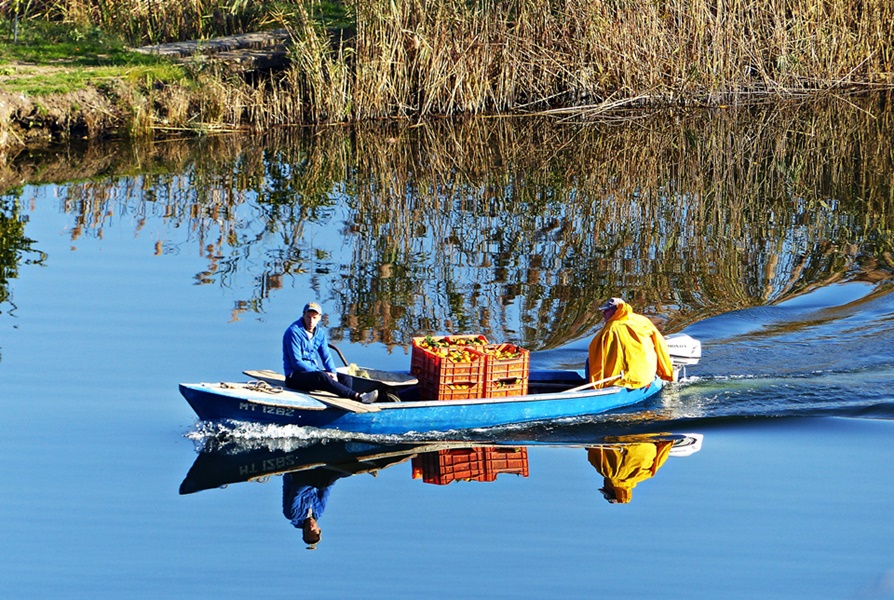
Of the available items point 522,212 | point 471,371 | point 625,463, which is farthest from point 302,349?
point 522,212

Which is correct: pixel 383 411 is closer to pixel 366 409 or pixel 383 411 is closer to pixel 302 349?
pixel 366 409

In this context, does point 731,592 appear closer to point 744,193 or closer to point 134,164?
point 744,193

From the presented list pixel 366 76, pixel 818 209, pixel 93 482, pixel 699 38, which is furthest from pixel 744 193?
pixel 93 482

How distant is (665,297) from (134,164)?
10587 millimetres

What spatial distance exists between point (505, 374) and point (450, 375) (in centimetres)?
57

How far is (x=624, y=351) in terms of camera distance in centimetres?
1266

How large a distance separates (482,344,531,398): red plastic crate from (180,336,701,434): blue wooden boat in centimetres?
24

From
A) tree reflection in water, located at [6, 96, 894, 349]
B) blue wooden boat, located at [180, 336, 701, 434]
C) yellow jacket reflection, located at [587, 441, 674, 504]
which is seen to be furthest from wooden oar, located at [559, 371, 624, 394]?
tree reflection in water, located at [6, 96, 894, 349]

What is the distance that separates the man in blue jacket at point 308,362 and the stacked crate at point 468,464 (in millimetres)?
Result: 880

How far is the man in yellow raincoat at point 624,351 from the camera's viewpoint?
497 inches

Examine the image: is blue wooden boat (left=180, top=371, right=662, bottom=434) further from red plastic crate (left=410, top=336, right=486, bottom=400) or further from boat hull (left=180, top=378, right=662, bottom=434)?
red plastic crate (left=410, top=336, right=486, bottom=400)

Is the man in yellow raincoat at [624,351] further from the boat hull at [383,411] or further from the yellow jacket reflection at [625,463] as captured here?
the yellow jacket reflection at [625,463]

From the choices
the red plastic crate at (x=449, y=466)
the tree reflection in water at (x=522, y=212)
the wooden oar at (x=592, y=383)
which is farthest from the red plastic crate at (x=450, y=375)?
the tree reflection in water at (x=522, y=212)

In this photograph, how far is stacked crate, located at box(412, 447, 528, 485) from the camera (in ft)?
35.9
